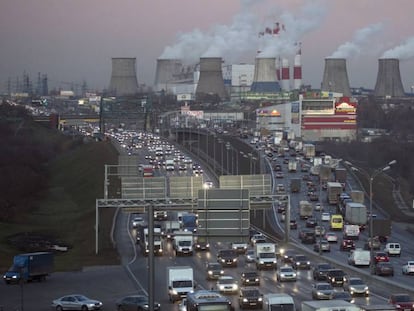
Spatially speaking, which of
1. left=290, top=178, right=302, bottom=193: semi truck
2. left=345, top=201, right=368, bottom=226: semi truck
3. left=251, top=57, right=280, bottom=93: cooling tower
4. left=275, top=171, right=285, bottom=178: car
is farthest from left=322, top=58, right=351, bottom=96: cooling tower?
left=345, top=201, right=368, bottom=226: semi truck

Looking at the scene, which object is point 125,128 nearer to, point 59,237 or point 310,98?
point 310,98

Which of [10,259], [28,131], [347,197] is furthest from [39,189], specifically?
[28,131]

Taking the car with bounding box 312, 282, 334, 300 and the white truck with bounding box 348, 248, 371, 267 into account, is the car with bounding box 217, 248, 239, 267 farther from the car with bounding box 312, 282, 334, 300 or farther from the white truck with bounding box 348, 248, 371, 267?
the car with bounding box 312, 282, 334, 300

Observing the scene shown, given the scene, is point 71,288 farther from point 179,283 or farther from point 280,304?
point 280,304

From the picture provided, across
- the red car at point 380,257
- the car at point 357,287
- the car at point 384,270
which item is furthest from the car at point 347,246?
the car at point 357,287

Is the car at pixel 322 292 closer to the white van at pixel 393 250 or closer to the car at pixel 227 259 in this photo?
the car at pixel 227 259
